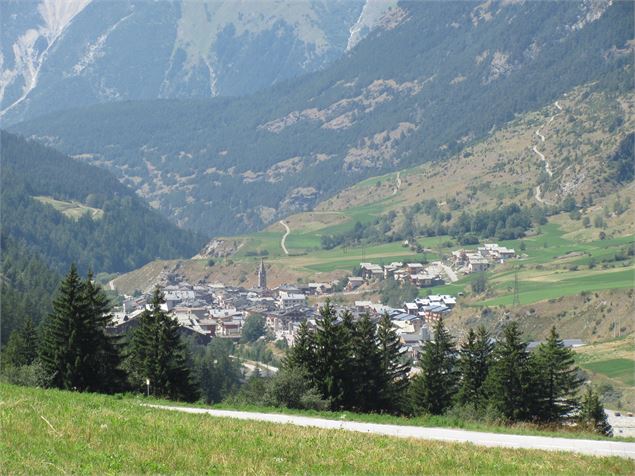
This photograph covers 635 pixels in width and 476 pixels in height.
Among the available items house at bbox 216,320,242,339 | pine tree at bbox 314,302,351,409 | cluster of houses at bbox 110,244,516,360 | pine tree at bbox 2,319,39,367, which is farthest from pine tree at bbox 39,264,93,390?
house at bbox 216,320,242,339

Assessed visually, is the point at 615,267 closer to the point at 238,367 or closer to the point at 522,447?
the point at 238,367

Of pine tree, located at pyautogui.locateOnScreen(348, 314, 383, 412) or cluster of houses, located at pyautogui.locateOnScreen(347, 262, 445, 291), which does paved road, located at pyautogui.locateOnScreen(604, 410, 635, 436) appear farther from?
cluster of houses, located at pyautogui.locateOnScreen(347, 262, 445, 291)

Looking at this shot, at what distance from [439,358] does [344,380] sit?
12237 millimetres

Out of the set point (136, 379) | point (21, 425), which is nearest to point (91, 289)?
point (136, 379)

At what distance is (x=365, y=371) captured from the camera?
52.5 meters

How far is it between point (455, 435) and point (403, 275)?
156 metres

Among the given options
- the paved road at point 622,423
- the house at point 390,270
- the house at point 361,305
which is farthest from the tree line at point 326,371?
the house at point 390,270

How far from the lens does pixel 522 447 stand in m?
32.3

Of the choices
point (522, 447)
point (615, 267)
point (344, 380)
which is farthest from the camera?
point (615, 267)

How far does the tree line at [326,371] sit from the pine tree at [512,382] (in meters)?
0.05

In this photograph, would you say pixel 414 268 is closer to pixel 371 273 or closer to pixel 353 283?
pixel 371 273

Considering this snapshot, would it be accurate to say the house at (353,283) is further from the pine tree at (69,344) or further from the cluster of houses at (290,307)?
the pine tree at (69,344)

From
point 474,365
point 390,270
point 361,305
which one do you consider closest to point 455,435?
point 474,365

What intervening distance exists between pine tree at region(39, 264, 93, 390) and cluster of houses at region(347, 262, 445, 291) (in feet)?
447
